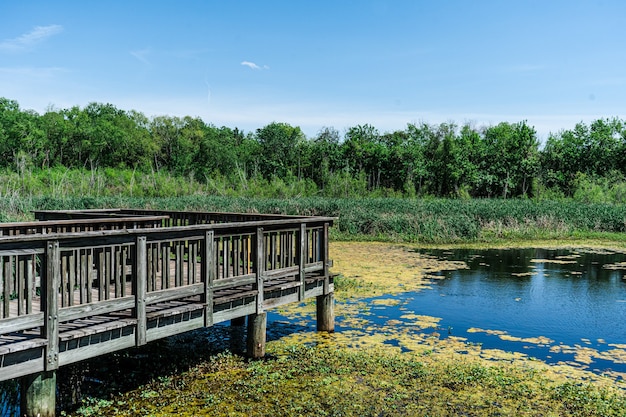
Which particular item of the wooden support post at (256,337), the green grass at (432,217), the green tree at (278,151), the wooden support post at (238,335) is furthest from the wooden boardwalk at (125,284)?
the green tree at (278,151)

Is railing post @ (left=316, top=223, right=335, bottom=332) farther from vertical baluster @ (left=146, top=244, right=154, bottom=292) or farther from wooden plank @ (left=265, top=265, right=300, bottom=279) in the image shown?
vertical baluster @ (left=146, top=244, right=154, bottom=292)

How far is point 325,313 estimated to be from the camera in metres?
10.2

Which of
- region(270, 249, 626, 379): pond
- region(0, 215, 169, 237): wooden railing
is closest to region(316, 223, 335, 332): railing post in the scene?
region(270, 249, 626, 379): pond

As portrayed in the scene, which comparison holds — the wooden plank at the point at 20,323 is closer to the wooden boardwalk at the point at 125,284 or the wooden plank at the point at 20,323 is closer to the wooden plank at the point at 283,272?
the wooden boardwalk at the point at 125,284

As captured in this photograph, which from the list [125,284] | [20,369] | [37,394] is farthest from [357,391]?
[20,369]

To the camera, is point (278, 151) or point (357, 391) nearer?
point (357, 391)

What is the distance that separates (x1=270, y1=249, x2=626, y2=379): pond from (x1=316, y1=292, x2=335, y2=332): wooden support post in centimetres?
40

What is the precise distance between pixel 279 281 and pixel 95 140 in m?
58.4

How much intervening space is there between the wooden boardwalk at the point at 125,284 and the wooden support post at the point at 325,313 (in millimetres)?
65

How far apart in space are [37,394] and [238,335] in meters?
4.65

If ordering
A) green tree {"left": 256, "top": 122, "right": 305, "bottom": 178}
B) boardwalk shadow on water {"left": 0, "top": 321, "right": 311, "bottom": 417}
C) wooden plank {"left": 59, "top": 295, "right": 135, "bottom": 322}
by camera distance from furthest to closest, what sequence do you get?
green tree {"left": 256, "top": 122, "right": 305, "bottom": 178}
boardwalk shadow on water {"left": 0, "top": 321, "right": 311, "bottom": 417}
wooden plank {"left": 59, "top": 295, "right": 135, "bottom": 322}

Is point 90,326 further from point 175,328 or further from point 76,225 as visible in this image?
point 76,225

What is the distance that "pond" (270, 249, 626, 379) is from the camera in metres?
9.74

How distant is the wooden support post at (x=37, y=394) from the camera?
577cm
